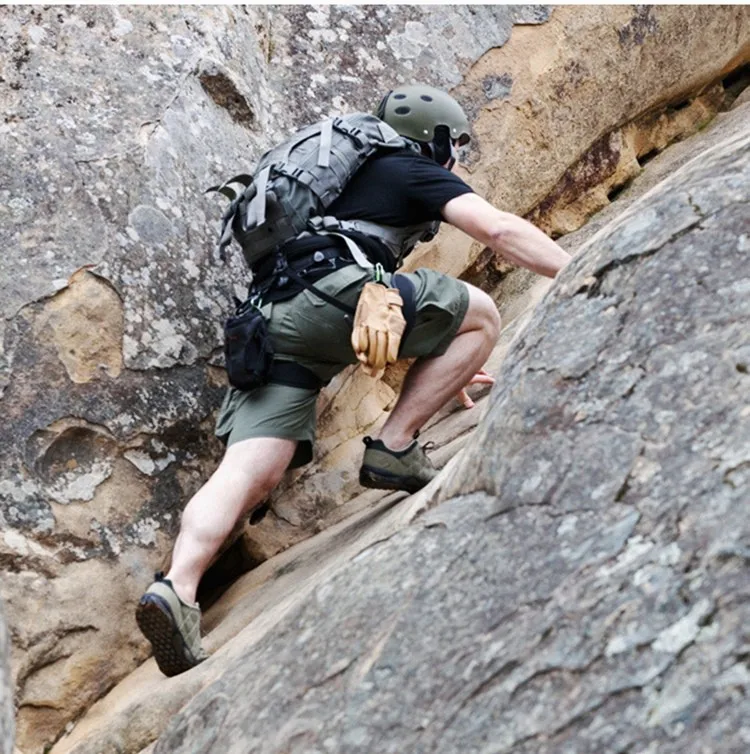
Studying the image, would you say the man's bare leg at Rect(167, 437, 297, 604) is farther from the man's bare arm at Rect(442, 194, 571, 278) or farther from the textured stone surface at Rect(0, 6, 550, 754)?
the man's bare arm at Rect(442, 194, 571, 278)

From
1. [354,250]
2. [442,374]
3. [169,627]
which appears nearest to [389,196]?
[354,250]

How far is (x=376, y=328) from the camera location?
12.7 feet

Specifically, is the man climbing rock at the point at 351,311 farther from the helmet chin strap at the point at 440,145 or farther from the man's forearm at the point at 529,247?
the helmet chin strap at the point at 440,145

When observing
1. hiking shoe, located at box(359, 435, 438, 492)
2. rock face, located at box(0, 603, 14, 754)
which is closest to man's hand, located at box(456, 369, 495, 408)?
hiking shoe, located at box(359, 435, 438, 492)

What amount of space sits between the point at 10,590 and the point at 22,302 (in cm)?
101

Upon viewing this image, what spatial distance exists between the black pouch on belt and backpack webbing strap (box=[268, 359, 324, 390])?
35mm

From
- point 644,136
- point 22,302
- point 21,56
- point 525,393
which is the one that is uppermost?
point 21,56

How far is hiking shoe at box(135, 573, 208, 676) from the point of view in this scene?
11.8ft

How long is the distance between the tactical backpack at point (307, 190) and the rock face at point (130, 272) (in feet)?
1.63

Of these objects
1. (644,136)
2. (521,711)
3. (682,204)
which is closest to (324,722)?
(521,711)

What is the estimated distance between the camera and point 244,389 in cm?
407

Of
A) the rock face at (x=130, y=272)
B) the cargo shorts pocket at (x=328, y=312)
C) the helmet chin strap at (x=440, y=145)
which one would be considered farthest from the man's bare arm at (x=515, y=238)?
the rock face at (x=130, y=272)

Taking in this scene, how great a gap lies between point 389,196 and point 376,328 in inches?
22.4

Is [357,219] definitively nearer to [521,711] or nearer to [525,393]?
[525,393]
